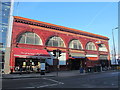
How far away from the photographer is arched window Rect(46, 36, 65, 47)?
90.4 feet

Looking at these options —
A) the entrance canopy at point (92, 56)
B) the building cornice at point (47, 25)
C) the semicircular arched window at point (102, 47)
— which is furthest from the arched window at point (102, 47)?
the building cornice at point (47, 25)

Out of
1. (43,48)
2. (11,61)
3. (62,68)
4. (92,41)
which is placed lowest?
(62,68)

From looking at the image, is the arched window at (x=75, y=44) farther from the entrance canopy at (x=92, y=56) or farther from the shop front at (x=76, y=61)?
the entrance canopy at (x=92, y=56)

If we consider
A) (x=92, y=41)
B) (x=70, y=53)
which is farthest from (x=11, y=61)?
(x=92, y=41)

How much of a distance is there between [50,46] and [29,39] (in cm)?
A: 487

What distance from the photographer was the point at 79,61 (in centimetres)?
3328

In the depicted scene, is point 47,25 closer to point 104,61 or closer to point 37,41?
point 37,41

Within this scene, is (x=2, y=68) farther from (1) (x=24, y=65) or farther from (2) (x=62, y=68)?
(2) (x=62, y=68)

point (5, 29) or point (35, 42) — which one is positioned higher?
point (5, 29)

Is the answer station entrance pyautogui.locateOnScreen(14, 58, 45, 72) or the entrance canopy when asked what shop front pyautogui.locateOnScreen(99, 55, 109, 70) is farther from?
station entrance pyautogui.locateOnScreen(14, 58, 45, 72)

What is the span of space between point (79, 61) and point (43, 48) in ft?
38.9

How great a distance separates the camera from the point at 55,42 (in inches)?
1122

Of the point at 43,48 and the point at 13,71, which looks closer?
the point at 13,71

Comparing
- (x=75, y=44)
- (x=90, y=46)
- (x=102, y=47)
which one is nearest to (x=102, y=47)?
(x=102, y=47)
